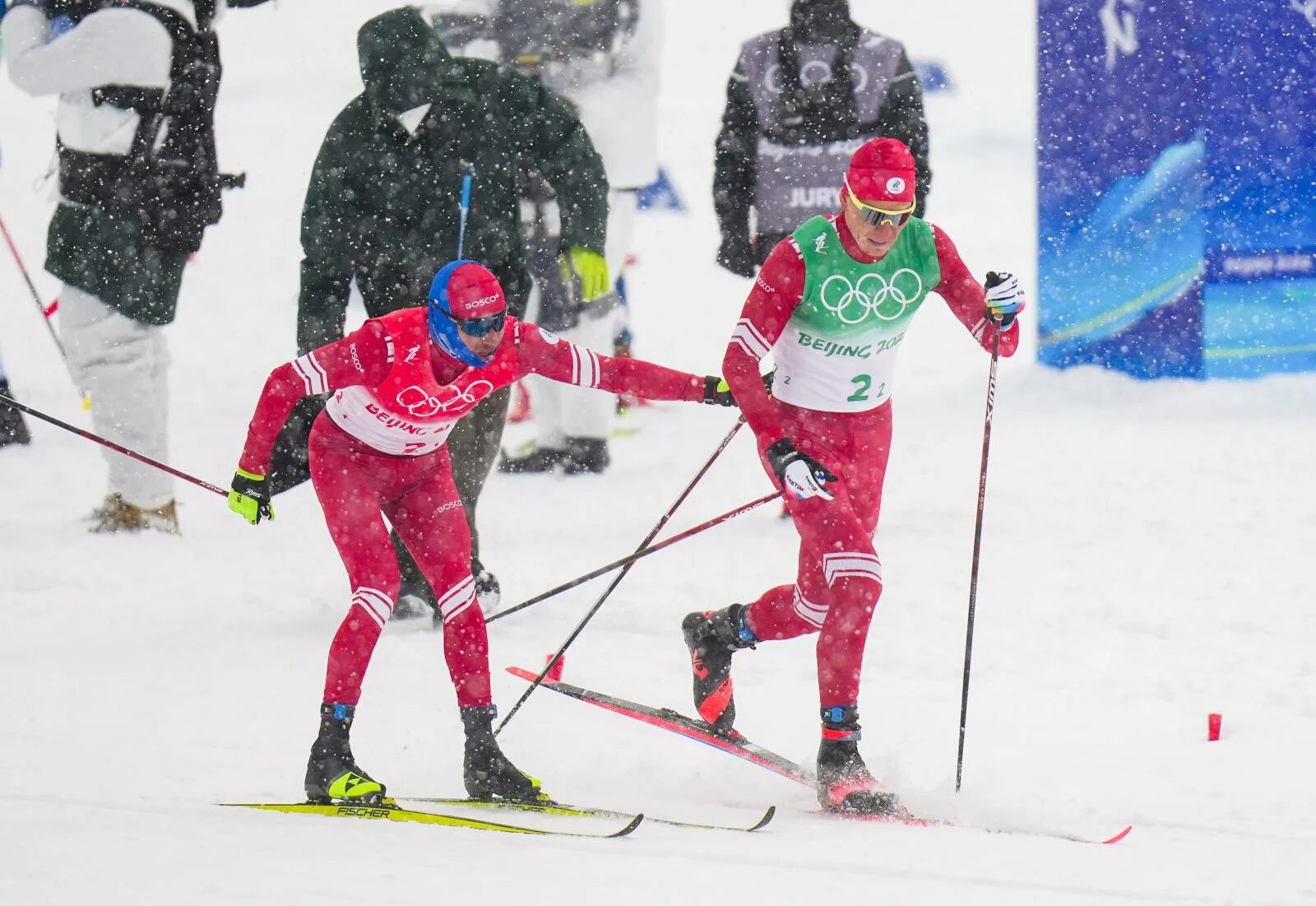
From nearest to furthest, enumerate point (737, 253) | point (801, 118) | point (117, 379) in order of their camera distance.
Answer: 1. point (117, 379)
2. point (801, 118)
3. point (737, 253)

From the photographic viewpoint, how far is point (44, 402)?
11648 mm

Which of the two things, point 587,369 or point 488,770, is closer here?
point 488,770

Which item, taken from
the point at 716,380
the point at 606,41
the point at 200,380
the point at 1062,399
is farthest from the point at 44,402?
the point at 716,380

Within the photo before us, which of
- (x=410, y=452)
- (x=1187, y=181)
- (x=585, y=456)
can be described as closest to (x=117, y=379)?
(x=585, y=456)

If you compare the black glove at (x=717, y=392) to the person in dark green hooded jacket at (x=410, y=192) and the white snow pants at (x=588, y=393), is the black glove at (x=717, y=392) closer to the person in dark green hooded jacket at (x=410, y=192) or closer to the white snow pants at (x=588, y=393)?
the person in dark green hooded jacket at (x=410, y=192)

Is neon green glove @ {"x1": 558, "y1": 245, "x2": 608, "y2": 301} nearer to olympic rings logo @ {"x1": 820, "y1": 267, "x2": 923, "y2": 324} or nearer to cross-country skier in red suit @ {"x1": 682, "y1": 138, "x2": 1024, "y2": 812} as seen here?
cross-country skier in red suit @ {"x1": 682, "y1": 138, "x2": 1024, "y2": 812}

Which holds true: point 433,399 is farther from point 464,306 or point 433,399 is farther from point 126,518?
point 126,518

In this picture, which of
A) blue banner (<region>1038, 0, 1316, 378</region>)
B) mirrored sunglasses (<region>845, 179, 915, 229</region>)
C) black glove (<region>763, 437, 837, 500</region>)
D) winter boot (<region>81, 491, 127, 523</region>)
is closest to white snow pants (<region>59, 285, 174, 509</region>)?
winter boot (<region>81, 491, 127, 523</region>)

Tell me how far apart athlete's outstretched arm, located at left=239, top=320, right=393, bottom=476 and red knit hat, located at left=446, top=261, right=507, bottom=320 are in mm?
272

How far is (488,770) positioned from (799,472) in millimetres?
1247

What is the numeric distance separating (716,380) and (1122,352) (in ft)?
21.0

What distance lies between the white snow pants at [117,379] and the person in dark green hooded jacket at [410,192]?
5.33 ft

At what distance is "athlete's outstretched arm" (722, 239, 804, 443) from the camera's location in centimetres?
A: 493

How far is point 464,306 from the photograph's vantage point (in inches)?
175
